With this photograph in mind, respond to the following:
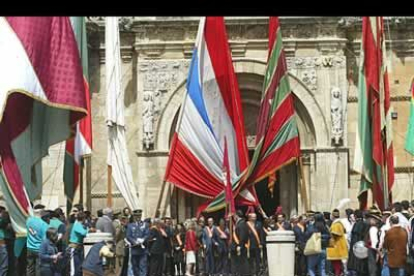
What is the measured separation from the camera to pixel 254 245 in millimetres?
20469

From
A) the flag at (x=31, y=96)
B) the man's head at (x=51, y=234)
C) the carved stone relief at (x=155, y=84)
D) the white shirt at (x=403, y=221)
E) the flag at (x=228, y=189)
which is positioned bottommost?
the man's head at (x=51, y=234)

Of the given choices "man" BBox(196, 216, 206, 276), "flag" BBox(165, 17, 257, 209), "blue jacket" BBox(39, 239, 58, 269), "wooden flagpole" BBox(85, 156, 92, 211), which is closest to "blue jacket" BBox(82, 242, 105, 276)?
"blue jacket" BBox(39, 239, 58, 269)

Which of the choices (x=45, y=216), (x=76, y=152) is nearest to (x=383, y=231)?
(x=45, y=216)

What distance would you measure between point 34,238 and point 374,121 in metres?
8.97

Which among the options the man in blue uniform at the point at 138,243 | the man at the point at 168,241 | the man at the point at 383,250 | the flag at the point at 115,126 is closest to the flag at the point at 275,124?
the man at the point at 168,241

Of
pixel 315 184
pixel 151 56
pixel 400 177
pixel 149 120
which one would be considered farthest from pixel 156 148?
pixel 400 177

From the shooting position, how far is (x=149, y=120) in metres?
25.0

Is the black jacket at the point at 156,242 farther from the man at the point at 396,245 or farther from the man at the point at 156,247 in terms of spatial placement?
the man at the point at 396,245

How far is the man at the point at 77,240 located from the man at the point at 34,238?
971 millimetres

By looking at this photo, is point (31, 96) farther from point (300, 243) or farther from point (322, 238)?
point (300, 243)

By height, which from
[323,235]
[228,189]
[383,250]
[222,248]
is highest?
[228,189]

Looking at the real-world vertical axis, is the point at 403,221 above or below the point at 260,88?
below

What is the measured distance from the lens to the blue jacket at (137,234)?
19.6 meters

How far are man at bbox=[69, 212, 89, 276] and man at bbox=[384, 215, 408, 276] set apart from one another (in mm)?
5895
